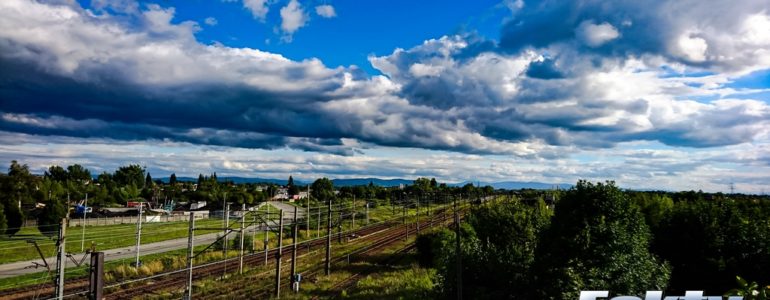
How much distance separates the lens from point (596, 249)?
24.5 meters

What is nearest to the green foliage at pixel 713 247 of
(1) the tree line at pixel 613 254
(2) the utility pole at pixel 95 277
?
(1) the tree line at pixel 613 254

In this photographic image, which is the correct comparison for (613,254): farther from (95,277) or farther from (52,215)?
(52,215)

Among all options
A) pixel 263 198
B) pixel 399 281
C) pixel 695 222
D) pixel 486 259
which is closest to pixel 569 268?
pixel 486 259

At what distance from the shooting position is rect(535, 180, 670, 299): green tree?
24125 millimetres

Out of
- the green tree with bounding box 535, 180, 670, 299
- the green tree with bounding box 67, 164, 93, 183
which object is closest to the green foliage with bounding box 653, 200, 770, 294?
the green tree with bounding box 535, 180, 670, 299

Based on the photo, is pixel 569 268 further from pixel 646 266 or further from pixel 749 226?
pixel 749 226

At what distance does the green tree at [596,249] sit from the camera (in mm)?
24125

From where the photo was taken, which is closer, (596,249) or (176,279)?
(596,249)

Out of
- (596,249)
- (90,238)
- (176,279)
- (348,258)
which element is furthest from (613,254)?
(90,238)

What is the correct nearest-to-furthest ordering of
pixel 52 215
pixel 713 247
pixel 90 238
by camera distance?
pixel 713 247 < pixel 90 238 < pixel 52 215

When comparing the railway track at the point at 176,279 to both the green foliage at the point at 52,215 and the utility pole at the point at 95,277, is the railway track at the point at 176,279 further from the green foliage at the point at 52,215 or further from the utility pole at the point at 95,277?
the green foliage at the point at 52,215

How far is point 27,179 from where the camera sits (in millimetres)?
117000

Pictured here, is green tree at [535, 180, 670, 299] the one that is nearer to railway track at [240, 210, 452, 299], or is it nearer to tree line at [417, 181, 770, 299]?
tree line at [417, 181, 770, 299]

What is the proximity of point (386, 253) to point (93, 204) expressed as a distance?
93.2 m
